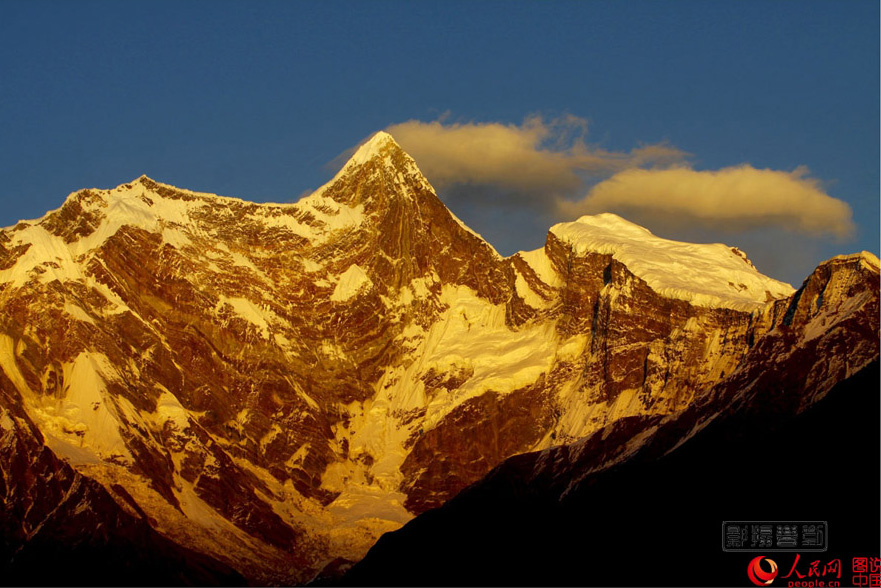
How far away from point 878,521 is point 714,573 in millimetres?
14837

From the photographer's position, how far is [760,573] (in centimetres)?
19238

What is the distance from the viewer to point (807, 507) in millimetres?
198625

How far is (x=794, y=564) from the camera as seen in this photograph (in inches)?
7446

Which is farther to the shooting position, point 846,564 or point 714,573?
point 714,573

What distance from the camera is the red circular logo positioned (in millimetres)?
190500

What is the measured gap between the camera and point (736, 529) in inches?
7840

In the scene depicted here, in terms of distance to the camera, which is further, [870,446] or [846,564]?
[870,446]

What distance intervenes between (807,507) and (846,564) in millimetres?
12111

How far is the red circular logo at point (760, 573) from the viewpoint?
625ft

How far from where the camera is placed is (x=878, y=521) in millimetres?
190625

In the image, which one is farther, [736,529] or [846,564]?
[736,529]

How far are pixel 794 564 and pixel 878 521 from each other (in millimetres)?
7277

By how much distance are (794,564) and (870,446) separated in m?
15.1
